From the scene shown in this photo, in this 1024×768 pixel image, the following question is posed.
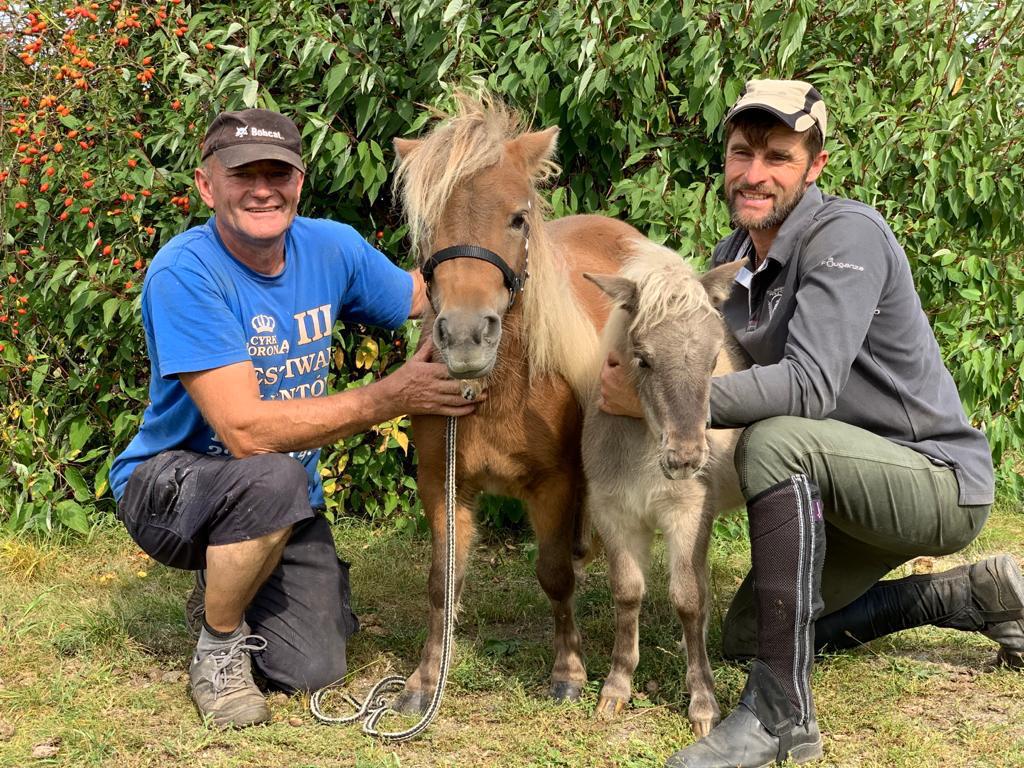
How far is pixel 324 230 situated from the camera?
13.5 feet

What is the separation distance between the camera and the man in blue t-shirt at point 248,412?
3533 millimetres

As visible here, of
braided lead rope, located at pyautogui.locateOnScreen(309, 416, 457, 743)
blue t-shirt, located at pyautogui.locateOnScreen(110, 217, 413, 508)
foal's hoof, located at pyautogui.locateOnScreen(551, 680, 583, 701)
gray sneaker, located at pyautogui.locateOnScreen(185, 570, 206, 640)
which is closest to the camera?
braided lead rope, located at pyautogui.locateOnScreen(309, 416, 457, 743)

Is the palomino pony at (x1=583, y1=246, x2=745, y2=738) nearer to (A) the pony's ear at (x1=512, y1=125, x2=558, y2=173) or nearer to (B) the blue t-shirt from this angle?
(A) the pony's ear at (x1=512, y1=125, x2=558, y2=173)

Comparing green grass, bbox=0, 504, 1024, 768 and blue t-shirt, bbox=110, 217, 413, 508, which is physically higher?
blue t-shirt, bbox=110, 217, 413, 508

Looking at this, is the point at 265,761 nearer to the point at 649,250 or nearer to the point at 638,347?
the point at 638,347

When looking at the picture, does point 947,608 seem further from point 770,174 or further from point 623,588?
point 770,174

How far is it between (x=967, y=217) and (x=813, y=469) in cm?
257

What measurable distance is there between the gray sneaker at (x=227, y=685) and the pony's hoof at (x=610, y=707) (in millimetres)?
1205

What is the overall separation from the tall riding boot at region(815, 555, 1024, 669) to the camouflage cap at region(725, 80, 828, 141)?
1.83 metres

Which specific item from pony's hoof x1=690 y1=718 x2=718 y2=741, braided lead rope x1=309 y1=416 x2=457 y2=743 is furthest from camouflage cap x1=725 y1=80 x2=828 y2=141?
pony's hoof x1=690 y1=718 x2=718 y2=741

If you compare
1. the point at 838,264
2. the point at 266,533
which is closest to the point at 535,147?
the point at 838,264

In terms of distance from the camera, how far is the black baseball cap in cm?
360

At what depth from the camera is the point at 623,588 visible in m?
3.52

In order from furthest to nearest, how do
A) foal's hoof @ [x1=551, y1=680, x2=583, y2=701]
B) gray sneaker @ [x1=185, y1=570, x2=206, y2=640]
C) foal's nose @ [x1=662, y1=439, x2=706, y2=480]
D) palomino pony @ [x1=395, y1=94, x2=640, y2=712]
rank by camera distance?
gray sneaker @ [x1=185, y1=570, x2=206, y2=640] → foal's hoof @ [x1=551, y1=680, x2=583, y2=701] → palomino pony @ [x1=395, y1=94, x2=640, y2=712] → foal's nose @ [x1=662, y1=439, x2=706, y2=480]
